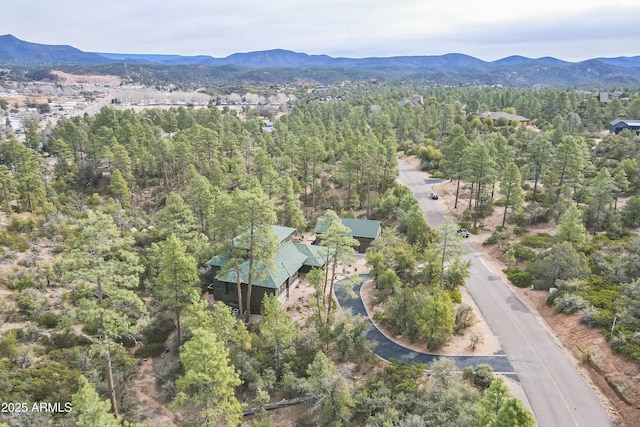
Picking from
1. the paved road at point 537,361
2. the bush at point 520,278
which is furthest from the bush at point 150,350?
the bush at point 520,278

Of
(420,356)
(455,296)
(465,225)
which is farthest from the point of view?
(465,225)

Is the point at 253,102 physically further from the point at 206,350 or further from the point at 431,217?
the point at 206,350

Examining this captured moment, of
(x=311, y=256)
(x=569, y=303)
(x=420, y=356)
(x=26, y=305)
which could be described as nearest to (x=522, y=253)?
(x=569, y=303)

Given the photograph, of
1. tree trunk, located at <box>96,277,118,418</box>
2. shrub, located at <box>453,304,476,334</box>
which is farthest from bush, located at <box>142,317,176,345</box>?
shrub, located at <box>453,304,476,334</box>

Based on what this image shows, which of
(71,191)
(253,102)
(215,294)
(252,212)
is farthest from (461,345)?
(253,102)

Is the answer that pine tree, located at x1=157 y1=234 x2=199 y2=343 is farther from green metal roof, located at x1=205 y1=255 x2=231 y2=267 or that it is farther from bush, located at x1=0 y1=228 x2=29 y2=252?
bush, located at x1=0 y1=228 x2=29 y2=252

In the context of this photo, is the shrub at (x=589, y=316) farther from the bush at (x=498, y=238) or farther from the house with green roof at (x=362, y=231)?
the house with green roof at (x=362, y=231)

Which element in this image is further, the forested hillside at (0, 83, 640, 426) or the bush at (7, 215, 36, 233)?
the bush at (7, 215, 36, 233)

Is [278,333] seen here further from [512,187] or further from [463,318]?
[512,187]
